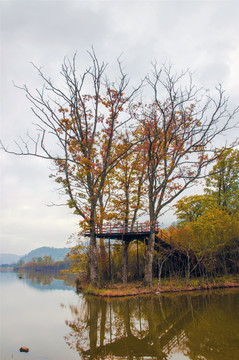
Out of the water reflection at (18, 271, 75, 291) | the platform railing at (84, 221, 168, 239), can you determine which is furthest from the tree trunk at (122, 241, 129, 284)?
the water reflection at (18, 271, 75, 291)

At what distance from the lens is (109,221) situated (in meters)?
22.4

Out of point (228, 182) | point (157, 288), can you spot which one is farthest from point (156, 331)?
point (228, 182)

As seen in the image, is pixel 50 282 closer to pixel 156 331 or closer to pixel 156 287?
pixel 156 287

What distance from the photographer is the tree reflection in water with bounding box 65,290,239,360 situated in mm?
6348

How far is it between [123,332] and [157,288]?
11165 millimetres

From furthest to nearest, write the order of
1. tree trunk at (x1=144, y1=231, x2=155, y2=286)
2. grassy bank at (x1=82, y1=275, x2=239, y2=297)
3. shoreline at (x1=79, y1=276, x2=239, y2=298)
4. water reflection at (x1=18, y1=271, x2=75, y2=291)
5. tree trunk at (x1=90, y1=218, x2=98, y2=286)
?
water reflection at (x1=18, y1=271, x2=75, y2=291) < tree trunk at (x1=144, y1=231, x2=155, y2=286) < tree trunk at (x1=90, y1=218, x2=98, y2=286) < grassy bank at (x1=82, y1=275, x2=239, y2=297) < shoreline at (x1=79, y1=276, x2=239, y2=298)

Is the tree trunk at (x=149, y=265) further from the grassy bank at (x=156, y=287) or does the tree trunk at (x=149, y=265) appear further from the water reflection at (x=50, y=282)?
the water reflection at (x=50, y=282)

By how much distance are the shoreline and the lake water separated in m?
4.57

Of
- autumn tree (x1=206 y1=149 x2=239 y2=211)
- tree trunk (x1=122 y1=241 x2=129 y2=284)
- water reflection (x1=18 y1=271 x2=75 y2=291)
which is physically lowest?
water reflection (x1=18 y1=271 x2=75 y2=291)

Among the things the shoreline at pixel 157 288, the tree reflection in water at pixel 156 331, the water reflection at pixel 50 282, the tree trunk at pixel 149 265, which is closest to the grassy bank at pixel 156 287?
the shoreline at pixel 157 288

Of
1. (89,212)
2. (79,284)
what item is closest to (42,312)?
(89,212)

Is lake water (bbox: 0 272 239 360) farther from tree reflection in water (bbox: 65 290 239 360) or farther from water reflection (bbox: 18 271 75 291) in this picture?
water reflection (bbox: 18 271 75 291)

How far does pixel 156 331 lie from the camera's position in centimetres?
822

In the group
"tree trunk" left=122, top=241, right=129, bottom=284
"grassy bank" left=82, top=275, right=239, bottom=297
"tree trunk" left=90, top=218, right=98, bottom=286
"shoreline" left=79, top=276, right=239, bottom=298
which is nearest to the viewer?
"shoreline" left=79, top=276, right=239, bottom=298
